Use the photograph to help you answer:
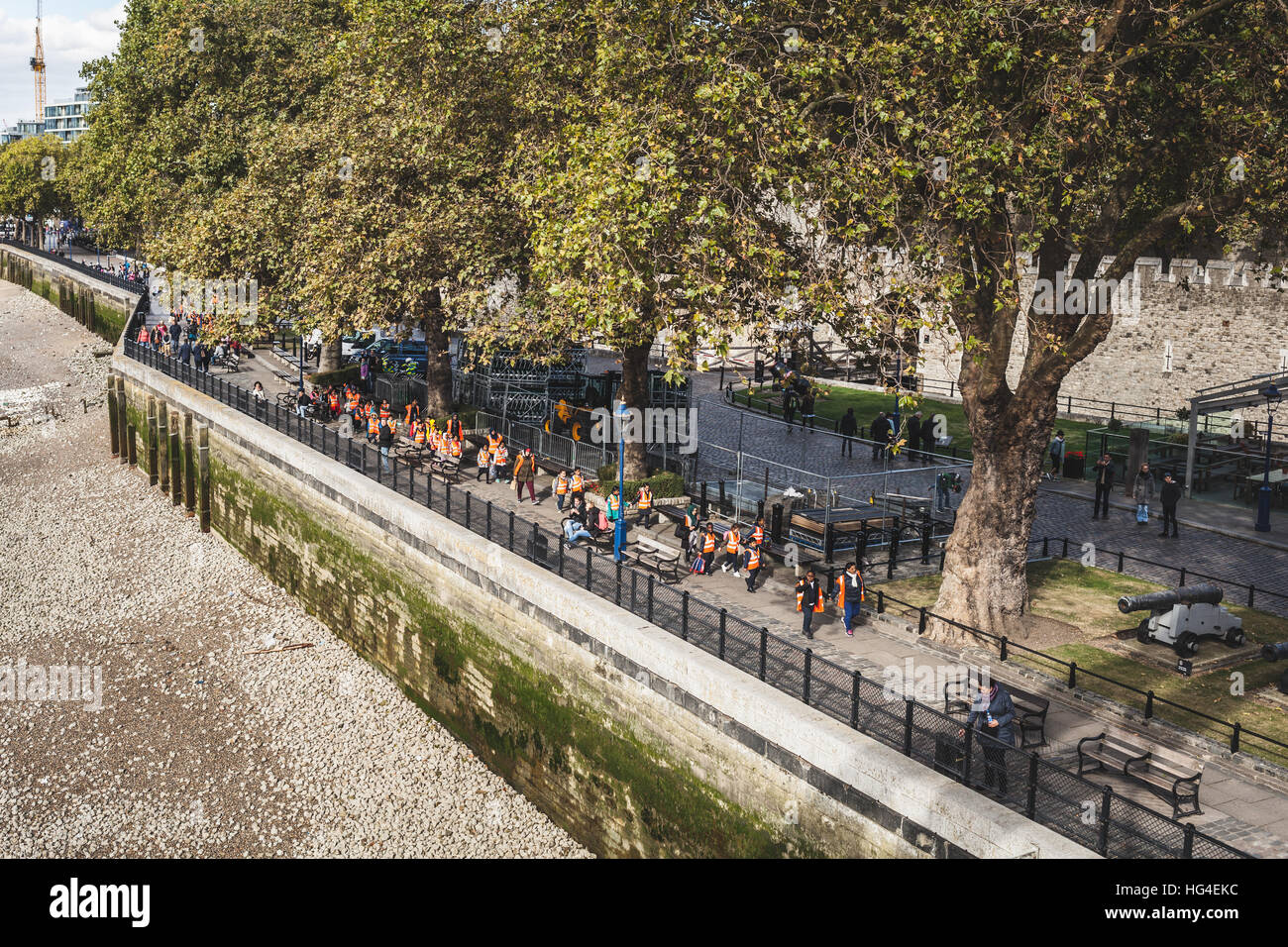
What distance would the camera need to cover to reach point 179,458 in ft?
125

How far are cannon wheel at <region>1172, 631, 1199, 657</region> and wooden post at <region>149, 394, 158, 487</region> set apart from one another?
33.9 meters

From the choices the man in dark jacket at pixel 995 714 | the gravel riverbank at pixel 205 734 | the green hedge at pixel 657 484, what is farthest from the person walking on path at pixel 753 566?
the man in dark jacket at pixel 995 714

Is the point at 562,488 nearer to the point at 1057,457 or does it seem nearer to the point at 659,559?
the point at 659,559

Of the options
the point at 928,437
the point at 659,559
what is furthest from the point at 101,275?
the point at 659,559

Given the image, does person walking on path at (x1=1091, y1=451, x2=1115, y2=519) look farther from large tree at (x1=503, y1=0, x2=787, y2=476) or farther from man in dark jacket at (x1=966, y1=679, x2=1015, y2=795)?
man in dark jacket at (x1=966, y1=679, x2=1015, y2=795)

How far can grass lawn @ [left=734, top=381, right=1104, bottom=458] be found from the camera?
121ft

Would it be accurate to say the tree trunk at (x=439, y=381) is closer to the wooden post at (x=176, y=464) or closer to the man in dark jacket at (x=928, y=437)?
the wooden post at (x=176, y=464)

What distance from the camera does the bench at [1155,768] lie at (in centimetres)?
1239

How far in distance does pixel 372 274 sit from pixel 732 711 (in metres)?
16.6

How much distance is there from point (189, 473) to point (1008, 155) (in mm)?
29218

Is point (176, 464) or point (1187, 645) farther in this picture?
point (176, 464)

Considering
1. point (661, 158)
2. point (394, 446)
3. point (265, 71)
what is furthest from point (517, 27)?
point (265, 71)

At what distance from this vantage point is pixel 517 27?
24.6m

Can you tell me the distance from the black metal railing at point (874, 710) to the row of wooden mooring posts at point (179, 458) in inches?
593
